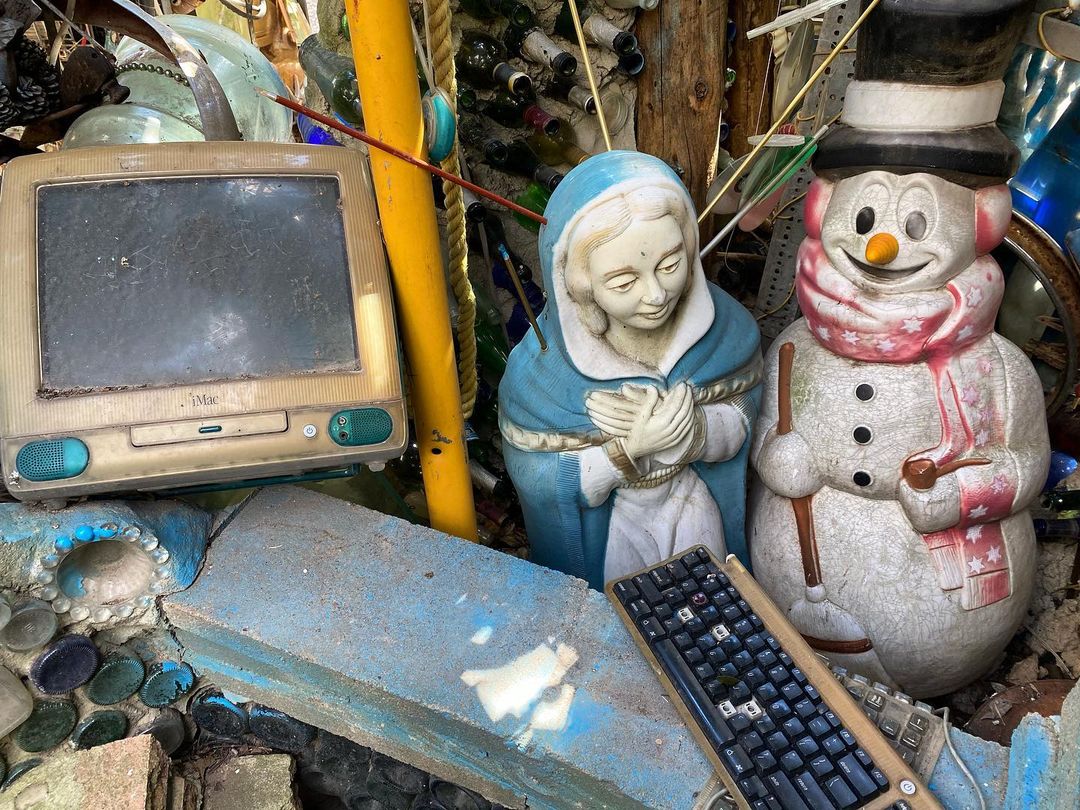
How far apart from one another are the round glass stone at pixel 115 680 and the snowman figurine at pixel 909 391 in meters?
1.28

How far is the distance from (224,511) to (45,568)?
333 millimetres

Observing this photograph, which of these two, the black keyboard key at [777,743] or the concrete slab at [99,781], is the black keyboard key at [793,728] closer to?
the black keyboard key at [777,743]

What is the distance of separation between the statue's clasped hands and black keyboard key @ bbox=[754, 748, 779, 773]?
570mm

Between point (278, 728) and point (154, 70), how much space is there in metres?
1.55

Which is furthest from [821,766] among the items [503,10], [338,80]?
[503,10]

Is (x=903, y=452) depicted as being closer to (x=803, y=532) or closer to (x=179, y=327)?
(x=803, y=532)

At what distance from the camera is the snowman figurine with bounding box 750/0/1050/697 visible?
1487 millimetres

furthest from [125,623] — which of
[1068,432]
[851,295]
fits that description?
[1068,432]

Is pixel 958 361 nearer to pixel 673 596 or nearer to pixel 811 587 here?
pixel 811 587

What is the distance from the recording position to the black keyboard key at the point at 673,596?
4.34ft

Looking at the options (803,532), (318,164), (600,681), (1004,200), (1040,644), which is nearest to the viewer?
(600,681)

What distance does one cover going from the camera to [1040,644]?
1.98m

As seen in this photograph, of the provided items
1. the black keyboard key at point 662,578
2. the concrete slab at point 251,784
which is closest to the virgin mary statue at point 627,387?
the black keyboard key at point 662,578

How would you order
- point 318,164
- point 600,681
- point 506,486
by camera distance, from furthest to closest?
point 506,486
point 318,164
point 600,681
